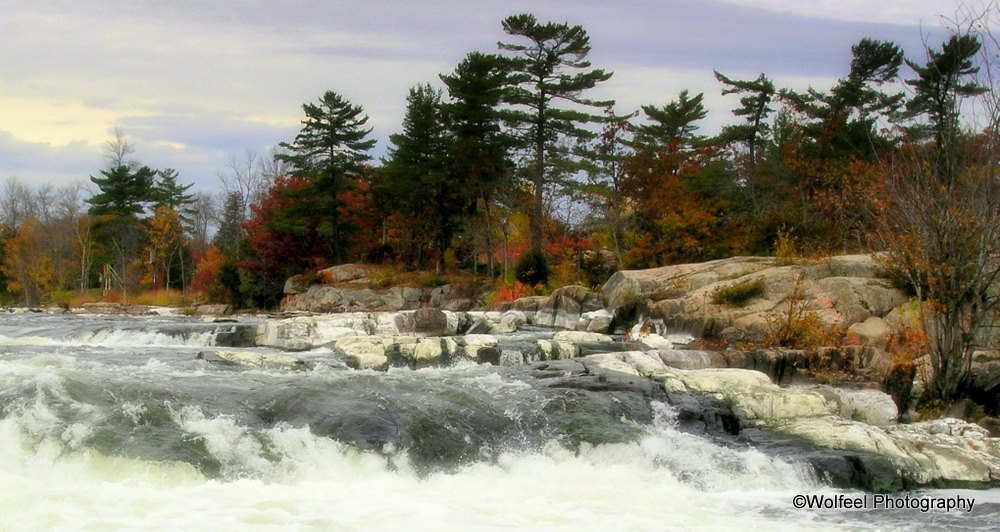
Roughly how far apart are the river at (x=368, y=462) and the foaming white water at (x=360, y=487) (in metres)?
0.02

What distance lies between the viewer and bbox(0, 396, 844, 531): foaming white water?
682 centimetres

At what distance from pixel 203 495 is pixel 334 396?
3027mm

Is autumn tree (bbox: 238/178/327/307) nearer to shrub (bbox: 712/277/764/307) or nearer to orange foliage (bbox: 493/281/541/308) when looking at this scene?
orange foliage (bbox: 493/281/541/308)

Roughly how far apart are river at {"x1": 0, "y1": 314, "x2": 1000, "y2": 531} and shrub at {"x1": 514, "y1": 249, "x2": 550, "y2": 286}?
62.1ft

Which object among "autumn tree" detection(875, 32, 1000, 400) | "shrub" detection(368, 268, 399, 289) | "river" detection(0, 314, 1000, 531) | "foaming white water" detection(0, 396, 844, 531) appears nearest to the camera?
"foaming white water" detection(0, 396, 844, 531)

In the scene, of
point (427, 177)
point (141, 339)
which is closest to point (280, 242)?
point (427, 177)

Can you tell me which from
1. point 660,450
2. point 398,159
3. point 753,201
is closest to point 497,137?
point 398,159

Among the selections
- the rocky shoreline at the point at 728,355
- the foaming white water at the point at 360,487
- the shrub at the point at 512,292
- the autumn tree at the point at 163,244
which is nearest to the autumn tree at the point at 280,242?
the autumn tree at the point at 163,244

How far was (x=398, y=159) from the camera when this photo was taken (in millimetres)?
39125

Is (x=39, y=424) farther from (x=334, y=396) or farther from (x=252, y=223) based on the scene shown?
(x=252, y=223)

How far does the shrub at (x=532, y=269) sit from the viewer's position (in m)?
30.5

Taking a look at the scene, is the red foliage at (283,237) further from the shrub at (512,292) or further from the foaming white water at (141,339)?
the foaming white water at (141,339)

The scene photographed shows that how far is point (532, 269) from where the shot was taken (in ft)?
99.9

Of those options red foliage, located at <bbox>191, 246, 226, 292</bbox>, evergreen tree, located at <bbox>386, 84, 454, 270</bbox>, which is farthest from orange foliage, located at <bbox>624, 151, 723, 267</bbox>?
red foliage, located at <bbox>191, 246, 226, 292</bbox>
